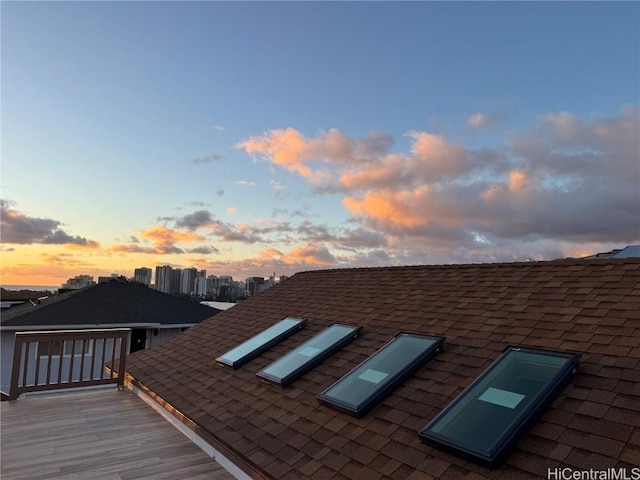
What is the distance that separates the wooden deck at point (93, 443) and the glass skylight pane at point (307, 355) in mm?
1005

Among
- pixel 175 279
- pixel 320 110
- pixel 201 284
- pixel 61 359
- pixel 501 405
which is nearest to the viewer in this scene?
pixel 501 405

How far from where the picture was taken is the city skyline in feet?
28.3

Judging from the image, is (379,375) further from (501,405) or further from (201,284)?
(201,284)

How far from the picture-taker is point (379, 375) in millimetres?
3486

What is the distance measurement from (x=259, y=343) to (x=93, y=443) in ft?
7.11

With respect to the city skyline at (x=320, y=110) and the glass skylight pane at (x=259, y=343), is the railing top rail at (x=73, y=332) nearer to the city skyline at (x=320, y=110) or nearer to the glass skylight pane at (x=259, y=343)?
the glass skylight pane at (x=259, y=343)

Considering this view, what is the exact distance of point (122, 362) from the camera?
21.1 feet

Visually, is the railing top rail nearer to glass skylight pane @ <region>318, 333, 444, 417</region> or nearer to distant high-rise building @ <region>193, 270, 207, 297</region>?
glass skylight pane @ <region>318, 333, 444, 417</region>

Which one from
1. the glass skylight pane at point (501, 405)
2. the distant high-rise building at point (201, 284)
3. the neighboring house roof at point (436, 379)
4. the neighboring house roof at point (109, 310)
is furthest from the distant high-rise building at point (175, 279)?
the glass skylight pane at point (501, 405)

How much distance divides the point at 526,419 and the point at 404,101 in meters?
9.93

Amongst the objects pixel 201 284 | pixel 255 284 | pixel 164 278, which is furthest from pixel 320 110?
pixel 201 284

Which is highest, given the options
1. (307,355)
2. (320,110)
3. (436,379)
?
(320,110)

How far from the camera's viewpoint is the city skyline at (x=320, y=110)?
8.64 meters

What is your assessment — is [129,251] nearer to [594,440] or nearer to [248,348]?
[248,348]
